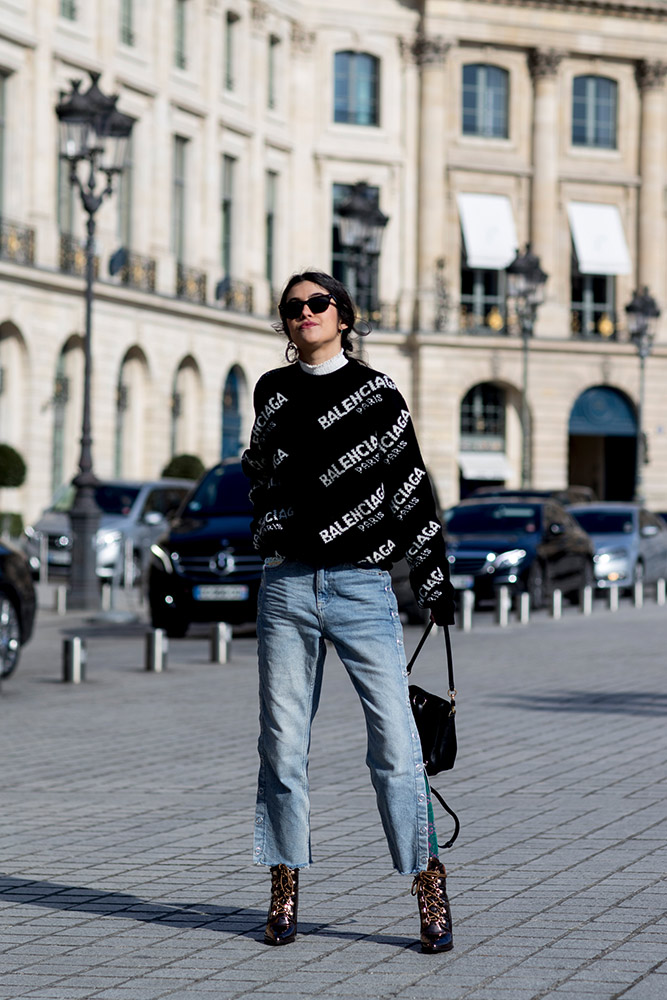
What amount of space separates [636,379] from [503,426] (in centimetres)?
475

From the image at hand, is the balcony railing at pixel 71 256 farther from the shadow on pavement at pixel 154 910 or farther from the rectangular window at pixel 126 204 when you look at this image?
the shadow on pavement at pixel 154 910

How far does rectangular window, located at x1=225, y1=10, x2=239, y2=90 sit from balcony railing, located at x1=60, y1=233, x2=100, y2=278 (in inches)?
450

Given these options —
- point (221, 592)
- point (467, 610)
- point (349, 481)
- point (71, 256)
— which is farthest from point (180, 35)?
point (349, 481)

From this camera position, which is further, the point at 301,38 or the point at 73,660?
the point at 301,38

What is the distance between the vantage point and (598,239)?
66500 millimetres

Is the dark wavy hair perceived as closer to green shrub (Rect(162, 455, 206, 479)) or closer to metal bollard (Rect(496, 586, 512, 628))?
metal bollard (Rect(496, 586, 512, 628))

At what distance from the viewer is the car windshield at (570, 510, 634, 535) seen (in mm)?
34750

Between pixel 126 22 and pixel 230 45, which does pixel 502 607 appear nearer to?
pixel 126 22

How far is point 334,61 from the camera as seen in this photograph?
6312 centimetres

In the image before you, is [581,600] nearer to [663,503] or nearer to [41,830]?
[41,830]

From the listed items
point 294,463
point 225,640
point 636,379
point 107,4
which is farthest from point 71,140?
point 636,379

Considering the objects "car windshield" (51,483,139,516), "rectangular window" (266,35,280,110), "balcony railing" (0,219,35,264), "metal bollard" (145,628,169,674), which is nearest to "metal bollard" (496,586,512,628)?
"metal bollard" (145,628,169,674)

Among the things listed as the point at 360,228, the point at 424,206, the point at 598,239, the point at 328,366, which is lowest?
the point at 328,366

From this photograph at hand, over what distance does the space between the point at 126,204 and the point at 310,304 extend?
44.1 m
